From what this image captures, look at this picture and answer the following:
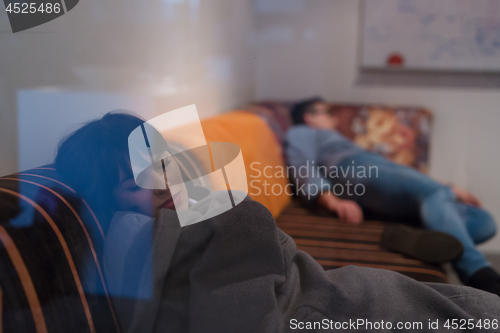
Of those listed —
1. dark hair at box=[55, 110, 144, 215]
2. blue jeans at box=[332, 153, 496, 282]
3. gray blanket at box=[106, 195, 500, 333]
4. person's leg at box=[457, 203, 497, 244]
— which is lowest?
person's leg at box=[457, 203, 497, 244]

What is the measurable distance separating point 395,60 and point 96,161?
1.53m

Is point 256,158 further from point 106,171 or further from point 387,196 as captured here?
point 387,196

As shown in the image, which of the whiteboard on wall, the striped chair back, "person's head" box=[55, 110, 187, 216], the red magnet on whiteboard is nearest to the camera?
the striped chair back

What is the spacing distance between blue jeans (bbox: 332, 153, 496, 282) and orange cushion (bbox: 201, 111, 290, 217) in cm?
20

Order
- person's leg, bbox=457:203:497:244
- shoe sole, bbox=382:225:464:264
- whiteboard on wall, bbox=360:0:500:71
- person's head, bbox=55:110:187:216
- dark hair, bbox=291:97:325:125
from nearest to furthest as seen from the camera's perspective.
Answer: person's head, bbox=55:110:187:216 < shoe sole, bbox=382:225:464:264 < person's leg, bbox=457:203:497:244 < whiteboard on wall, bbox=360:0:500:71 < dark hair, bbox=291:97:325:125

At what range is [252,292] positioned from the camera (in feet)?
1.62

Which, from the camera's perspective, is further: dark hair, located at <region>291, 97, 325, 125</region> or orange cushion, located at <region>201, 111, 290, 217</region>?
dark hair, located at <region>291, 97, 325, 125</region>

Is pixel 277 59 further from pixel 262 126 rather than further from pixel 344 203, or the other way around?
pixel 344 203

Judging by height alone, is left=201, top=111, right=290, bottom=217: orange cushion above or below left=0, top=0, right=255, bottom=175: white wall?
below

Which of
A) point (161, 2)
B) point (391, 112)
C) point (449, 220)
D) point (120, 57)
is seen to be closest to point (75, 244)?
point (120, 57)

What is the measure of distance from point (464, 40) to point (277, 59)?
77 cm

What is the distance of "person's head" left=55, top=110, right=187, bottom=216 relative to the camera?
521 millimetres

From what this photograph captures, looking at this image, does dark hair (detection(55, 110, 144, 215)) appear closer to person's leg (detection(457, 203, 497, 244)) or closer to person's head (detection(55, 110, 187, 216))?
person's head (detection(55, 110, 187, 216))

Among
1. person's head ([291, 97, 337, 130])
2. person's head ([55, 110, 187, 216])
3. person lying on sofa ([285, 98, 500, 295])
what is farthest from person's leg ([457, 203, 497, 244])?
person's head ([55, 110, 187, 216])
